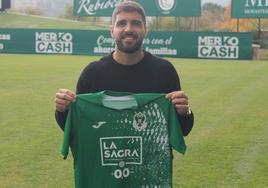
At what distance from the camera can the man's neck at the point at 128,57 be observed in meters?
3.57

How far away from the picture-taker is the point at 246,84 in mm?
16094

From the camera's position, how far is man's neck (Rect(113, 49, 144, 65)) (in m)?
3.57

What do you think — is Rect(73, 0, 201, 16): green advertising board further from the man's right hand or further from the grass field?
the man's right hand

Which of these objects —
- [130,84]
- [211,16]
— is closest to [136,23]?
[130,84]

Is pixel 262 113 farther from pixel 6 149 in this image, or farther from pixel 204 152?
pixel 6 149

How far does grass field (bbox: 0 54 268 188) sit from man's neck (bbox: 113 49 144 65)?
2.53 metres

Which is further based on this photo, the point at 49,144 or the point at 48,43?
the point at 48,43

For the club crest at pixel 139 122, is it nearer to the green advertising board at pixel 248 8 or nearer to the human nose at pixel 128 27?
the human nose at pixel 128 27

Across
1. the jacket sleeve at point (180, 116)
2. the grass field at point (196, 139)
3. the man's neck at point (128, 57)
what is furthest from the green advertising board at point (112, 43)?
the man's neck at point (128, 57)

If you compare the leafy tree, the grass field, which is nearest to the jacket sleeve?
the grass field

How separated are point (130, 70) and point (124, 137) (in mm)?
436

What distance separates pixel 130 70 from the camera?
11.8 feet

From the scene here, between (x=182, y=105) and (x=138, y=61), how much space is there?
423mm

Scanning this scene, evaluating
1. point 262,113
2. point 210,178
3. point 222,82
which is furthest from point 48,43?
point 210,178
